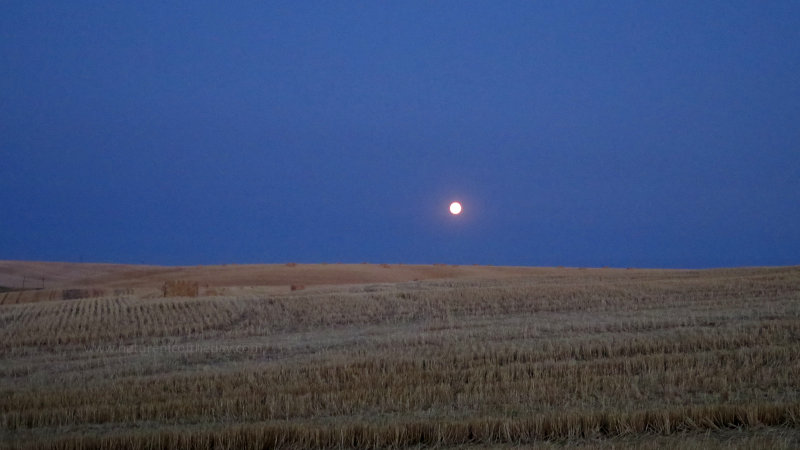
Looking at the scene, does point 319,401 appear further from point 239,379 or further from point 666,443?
point 666,443

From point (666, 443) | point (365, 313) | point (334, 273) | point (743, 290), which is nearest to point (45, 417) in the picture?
point (666, 443)

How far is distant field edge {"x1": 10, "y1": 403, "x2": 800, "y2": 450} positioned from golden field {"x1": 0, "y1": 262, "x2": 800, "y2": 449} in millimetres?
22

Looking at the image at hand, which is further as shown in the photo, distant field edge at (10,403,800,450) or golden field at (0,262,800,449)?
golden field at (0,262,800,449)

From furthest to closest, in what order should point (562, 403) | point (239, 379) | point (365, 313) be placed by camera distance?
point (365, 313) → point (239, 379) → point (562, 403)

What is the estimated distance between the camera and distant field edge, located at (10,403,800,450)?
754cm

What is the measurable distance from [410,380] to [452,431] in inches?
142

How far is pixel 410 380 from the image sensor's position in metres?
11.3

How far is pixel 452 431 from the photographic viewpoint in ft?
25.3

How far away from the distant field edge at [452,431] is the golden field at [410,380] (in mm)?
22

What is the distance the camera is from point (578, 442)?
23.9ft

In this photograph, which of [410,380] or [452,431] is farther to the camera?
[410,380]

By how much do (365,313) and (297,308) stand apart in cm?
338

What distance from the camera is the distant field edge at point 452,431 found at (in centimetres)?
754

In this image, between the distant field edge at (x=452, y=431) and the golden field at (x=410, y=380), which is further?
the golden field at (x=410, y=380)
